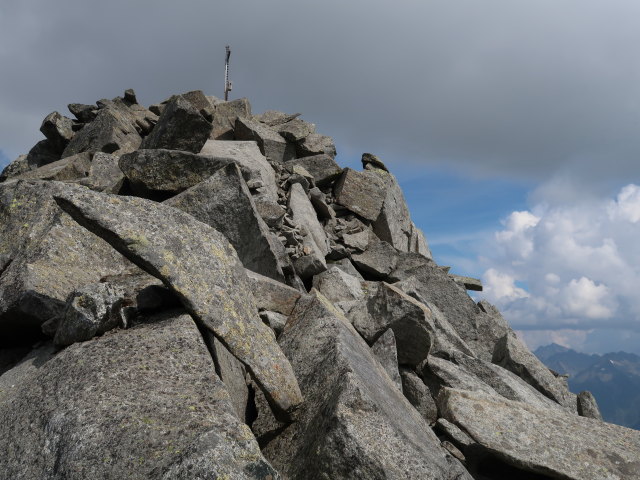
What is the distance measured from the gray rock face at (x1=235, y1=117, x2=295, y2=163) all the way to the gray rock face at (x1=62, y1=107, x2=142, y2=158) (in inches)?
175

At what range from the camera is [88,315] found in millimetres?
6301

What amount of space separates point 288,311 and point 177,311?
11.3 feet

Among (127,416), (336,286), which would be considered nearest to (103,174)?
(336,286)

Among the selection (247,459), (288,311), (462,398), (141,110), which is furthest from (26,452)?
(141,110)

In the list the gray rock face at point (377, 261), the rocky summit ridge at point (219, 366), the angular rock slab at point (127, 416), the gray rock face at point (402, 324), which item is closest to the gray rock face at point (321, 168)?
the gray rock face at point (377, 261)

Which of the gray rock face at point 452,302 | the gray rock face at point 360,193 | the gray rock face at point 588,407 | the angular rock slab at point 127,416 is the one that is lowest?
the angular rock slab at point 127,416

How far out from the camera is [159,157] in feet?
40.7

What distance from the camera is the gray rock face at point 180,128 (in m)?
15.5

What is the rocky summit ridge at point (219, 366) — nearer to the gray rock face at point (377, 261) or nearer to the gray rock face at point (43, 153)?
the gray rock face at point (377, 261)

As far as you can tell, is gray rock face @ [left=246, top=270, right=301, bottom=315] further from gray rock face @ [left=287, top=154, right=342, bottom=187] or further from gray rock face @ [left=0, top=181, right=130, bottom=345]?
gray rock face @ [left=287, top=154, right=342, bottom=187]

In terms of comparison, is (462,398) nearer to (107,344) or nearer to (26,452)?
(107,344)

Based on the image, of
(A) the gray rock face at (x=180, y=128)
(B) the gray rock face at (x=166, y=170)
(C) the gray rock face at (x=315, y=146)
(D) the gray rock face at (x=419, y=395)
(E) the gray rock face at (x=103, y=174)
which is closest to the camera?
(D) the gray rock face at (x=419, y=395)

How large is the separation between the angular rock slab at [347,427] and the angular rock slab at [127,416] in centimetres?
142

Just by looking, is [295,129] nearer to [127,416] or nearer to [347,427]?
[347,427]
